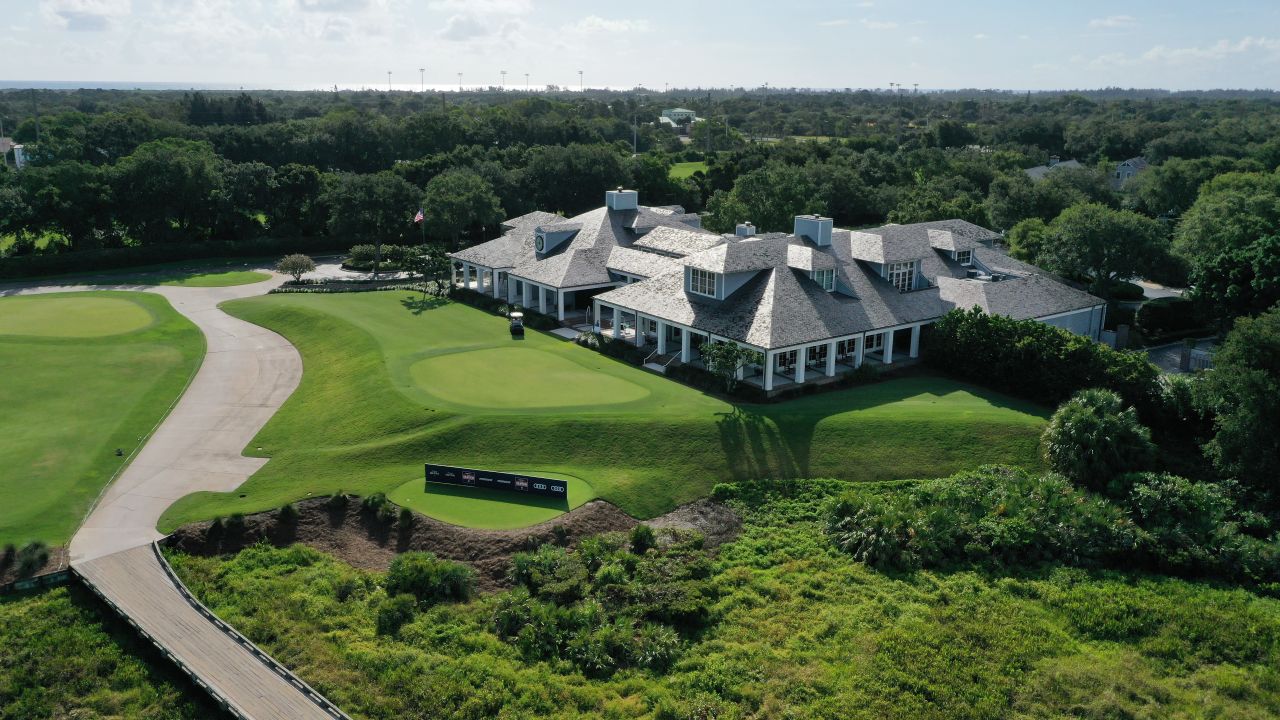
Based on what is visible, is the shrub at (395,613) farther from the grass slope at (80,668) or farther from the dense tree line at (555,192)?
the dense tree line at (555,192)

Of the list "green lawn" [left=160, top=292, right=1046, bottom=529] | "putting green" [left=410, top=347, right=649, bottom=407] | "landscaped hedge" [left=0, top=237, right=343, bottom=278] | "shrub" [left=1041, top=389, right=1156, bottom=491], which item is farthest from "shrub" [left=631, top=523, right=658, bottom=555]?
"landscaped hedge" [left=0, top=237, right=343, bottom=278]

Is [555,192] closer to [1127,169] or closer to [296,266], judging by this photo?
[296,266]

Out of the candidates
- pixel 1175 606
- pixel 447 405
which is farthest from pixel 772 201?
pixel 1175 606

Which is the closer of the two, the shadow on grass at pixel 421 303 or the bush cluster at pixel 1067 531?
the bush cluster at pixel 1067 531

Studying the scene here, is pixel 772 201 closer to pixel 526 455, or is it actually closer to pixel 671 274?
pixel 671 274

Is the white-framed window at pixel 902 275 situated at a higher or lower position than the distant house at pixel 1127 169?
lower

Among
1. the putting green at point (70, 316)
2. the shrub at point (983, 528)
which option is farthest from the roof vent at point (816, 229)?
the putting green at point (70, 316)

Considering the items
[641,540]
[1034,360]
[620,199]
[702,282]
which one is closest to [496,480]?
[641,540]
